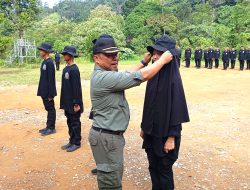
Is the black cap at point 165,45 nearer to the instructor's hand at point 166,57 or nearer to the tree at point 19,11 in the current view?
the instructor's hand at point 166,57

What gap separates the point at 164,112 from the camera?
320 centimetres

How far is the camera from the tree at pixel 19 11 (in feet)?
86.8

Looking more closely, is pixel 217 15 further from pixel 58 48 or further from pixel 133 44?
pixel 58 48

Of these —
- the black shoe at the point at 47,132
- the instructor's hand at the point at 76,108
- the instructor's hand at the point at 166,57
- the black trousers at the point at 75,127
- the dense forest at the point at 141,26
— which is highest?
the dense forest at the point at 141,26

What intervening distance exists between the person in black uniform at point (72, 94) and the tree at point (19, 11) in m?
22.2

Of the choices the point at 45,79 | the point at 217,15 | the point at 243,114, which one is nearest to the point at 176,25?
the point at 217,15

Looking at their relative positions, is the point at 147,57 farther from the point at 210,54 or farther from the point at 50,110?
the point at 210,54

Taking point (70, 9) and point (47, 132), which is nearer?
point (47, 132)

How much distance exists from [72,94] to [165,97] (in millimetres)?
2901

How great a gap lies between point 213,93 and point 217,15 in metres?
35.5

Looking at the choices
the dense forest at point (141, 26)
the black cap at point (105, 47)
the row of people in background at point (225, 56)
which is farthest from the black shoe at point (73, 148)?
the row of people in background at point (225, 56)

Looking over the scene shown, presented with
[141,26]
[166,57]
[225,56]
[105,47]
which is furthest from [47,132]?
[141,26]

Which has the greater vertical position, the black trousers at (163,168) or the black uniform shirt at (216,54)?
the black uniform shirt at (216,54)

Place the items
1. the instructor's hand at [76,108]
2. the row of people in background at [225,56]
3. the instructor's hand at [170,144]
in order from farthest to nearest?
the row of people in background at [225,56] < the instructor's hand at [76,108] < the instructor's hand at [170,144]
